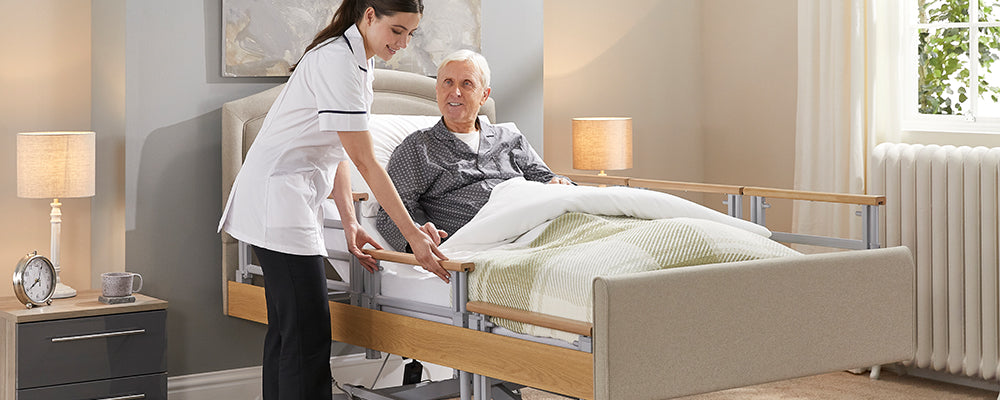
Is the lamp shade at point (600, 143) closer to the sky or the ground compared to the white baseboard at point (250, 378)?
closer to the sky

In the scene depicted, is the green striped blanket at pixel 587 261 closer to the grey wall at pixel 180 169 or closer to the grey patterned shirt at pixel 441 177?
the grey patterned shirt at pixel 441 177

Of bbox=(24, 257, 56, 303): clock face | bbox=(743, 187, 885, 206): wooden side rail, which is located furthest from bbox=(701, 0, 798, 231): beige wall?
bbox=(24, 257, 56, 303): clock face

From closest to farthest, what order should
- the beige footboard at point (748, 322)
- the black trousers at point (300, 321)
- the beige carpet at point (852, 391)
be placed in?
1. the beige footboard at point (748, 322)
2. the black trousers at point (300, 321)
3. the beige carpet at point (852, 391)

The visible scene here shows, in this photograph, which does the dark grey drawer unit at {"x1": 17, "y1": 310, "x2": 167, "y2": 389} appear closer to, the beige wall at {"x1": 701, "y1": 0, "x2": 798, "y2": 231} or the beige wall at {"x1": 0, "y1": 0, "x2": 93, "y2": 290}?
the beige wall at {"x1": 0, "y1": 0, "x2": 93, "y2": 290}

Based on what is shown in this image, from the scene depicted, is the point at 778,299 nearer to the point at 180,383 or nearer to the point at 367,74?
the point at 367,74

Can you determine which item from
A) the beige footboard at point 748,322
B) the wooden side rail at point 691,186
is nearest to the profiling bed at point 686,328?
the beige footboard at point 748,322

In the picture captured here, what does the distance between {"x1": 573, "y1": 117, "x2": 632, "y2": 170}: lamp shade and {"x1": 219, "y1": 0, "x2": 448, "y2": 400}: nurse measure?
5.89 ft

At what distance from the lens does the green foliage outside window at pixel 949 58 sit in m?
3.94

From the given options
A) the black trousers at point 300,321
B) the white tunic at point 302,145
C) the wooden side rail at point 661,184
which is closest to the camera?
the white tunic at point 302,145

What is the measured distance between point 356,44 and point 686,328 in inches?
38.8

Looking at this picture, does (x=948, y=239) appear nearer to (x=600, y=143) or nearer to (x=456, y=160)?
(x=600, y=143)

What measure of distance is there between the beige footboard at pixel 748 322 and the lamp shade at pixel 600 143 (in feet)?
6.16

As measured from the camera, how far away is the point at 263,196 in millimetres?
2443

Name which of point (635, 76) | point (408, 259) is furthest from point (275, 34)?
point (635, 76)
